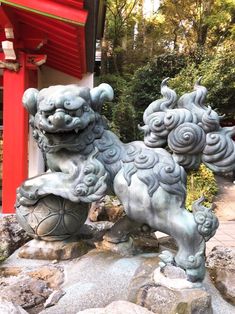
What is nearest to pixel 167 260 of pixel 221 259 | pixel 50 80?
pixel 221 259

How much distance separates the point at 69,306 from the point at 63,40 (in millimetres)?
4016

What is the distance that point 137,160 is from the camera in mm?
1951

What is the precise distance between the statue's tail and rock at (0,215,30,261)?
1.10 m

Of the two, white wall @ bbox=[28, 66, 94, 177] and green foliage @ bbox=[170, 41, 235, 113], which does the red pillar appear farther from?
green foliage @ bbox=[170, 41, 235, 113]

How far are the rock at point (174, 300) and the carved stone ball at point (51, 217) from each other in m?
0.62

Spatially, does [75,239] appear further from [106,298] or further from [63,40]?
[63,40]

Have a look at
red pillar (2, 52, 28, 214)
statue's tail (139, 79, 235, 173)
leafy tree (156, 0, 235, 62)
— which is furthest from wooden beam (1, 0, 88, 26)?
leafy tree (156, 0, 235, 62)

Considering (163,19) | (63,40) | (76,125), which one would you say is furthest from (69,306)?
(163,19)

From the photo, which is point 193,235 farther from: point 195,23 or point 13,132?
point 195,23

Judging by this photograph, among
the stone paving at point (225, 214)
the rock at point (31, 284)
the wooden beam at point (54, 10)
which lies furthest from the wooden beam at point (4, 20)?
the stone paving at point (225, 214)

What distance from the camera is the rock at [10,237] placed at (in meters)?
2.26

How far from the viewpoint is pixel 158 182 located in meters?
1.88

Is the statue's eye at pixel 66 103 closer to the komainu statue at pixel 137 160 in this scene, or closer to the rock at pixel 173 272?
the komainu statue at pixel 137 160

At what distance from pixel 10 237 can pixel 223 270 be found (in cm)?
128
